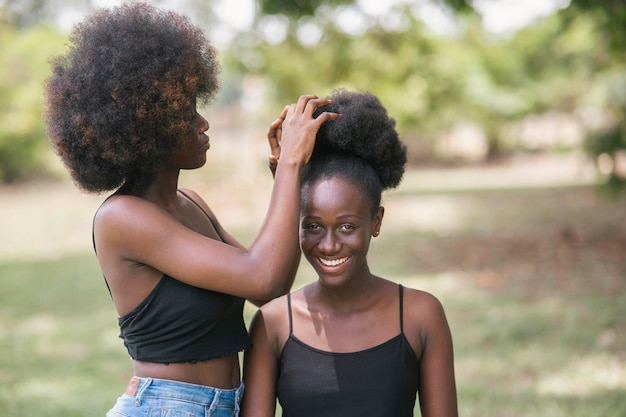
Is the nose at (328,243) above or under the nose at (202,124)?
under

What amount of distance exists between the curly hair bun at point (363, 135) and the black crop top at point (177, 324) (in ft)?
2.15

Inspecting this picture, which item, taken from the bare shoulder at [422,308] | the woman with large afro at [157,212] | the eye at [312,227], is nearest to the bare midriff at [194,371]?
the woman with large afro at [157,212]

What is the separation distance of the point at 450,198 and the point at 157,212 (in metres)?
16.3

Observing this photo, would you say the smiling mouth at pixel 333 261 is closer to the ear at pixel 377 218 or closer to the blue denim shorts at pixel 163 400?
the ear at pixel 377 218

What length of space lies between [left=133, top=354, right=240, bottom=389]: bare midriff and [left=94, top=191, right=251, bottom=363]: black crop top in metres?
0.02

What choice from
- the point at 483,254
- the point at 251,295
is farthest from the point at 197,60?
the point at 483,254

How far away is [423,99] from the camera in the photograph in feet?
79.0

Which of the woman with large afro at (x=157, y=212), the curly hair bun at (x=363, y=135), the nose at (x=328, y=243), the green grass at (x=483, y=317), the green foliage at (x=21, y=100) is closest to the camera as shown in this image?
the woman with large afro at (x=157, y=212)

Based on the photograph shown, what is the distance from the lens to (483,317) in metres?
7.47

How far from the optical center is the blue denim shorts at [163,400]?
8.16 feet

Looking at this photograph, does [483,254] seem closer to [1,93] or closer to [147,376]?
[147,376]

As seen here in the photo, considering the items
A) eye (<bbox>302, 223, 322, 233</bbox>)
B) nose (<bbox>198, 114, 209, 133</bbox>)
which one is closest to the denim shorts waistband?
eye (<bbox>302, 223, 322, 233</bbox>)

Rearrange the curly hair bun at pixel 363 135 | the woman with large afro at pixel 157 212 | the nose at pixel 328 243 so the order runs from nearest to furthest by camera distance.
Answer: the woman with large afro at pixel 157 212, the nose at pixel 328 243, the curly hair bun at pixel 363 135

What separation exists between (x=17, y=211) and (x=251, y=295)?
16992 millimetres
